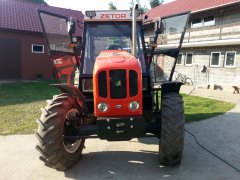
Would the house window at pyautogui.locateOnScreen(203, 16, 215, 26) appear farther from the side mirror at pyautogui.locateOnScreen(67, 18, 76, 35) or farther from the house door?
the side mirror at pyautogui.locateOnScreen(67, 18, 76, 35)

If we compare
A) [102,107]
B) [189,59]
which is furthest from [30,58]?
[102,107]

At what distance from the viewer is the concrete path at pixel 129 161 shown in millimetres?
4312

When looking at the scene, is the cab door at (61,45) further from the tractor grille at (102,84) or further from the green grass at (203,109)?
the green grass at (203,109)

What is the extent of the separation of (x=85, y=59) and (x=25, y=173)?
226 centimetres

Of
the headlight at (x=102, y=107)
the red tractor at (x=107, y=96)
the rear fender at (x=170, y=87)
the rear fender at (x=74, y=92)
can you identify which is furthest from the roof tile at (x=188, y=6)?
the headlight at (x=102, y=107)

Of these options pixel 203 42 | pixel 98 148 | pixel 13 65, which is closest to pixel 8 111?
pixel 98 148

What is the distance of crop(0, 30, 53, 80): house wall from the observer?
19.2m

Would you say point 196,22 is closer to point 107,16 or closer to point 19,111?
point 19,111

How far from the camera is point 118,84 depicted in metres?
4.14

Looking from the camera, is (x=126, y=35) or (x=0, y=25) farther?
(x=0, y=25)

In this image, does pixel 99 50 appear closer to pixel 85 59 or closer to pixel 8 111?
pixel 85 59

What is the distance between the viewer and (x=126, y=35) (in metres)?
5.47

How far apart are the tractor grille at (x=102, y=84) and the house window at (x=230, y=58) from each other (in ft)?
44.8

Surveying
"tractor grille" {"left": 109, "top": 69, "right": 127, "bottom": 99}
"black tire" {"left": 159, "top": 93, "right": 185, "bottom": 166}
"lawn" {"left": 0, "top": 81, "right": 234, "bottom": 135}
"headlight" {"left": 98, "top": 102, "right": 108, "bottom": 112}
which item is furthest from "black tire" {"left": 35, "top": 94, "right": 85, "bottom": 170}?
"lawn" {"left": 0, "top": 81, "right": 234, "bottom": 135}
